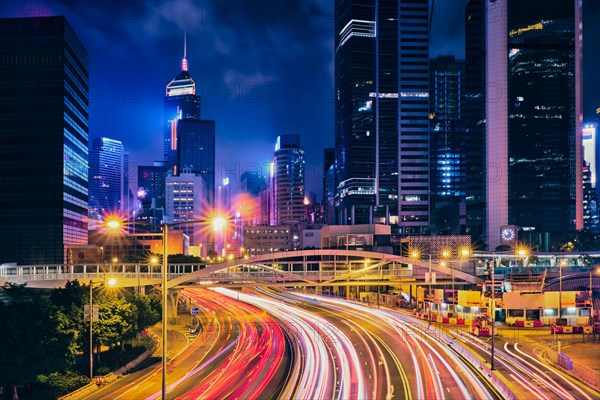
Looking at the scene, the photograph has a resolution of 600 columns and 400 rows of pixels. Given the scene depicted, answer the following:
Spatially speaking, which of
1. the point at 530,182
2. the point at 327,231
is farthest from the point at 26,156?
the point at 530,182

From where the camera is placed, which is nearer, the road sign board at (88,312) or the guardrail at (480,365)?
the guardrail at (480,365)

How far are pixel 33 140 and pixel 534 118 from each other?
512ft

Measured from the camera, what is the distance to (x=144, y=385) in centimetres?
4716

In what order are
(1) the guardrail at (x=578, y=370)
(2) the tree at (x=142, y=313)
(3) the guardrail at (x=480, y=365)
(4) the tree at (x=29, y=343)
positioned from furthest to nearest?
(2) the tree at (x=142, y=313) → (1) the guardrail at (x=578, y=370) → (3) the guardrail at (x=480, y=365) → (4) the tree at (x=29, y=343)

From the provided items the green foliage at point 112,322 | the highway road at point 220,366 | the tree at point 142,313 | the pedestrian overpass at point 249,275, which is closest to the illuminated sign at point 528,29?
the pedestrian overpass at point 249,275

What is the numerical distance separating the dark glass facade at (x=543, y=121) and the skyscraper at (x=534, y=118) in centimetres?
30

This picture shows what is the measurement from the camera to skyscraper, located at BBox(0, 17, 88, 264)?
402 feet

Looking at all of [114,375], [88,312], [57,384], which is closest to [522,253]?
[114,375]

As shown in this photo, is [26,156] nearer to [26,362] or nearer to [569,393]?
[26,362]

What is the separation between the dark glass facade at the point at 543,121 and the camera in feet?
615

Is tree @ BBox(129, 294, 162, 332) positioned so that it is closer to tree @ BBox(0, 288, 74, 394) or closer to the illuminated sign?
tree @ BBox(0, 288, 74, 394)

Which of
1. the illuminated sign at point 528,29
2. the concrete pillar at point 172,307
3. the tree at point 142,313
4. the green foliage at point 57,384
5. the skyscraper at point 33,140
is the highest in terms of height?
the illuminated sign at point 528,29

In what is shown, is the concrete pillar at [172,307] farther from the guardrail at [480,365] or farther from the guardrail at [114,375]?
the guardrail at [480,365]

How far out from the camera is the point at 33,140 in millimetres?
125000
